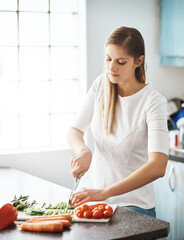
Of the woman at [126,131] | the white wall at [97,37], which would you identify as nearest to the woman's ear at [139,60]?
the woman at [126,131]

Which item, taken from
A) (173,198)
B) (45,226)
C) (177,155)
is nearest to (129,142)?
(45,226)

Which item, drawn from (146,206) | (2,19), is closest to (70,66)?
(2,19)

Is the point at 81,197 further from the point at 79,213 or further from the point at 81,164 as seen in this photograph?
the point at 81,164

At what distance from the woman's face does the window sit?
1.24 metres

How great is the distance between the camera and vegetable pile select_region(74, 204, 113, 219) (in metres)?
1.69

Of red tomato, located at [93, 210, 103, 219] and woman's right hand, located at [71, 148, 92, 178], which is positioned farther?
woman's right hand, located at [71, 148, 92, 178]

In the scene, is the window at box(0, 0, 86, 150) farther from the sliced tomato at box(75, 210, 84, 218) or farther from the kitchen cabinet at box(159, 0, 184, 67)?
the sliced tomato at box(75, 210, 84, 218)

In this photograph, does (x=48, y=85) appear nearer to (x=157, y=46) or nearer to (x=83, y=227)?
(x=157, y=46)

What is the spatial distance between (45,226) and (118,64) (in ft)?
2.69

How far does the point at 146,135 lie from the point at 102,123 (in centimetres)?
23

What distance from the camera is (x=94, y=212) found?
66.7 inches

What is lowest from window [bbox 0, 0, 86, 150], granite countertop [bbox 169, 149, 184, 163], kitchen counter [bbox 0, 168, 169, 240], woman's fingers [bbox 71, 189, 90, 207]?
granite countertop [bbox 169, 149, 184, 163]

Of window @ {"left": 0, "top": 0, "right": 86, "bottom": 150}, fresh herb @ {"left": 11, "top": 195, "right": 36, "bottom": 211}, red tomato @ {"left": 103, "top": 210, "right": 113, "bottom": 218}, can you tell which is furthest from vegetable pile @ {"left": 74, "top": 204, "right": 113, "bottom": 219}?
window @ {"left": 0, "top": 0, "right": 86, "bottom": 150}

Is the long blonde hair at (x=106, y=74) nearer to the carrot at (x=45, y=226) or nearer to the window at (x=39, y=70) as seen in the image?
the carrot at (x=45, y=226)
